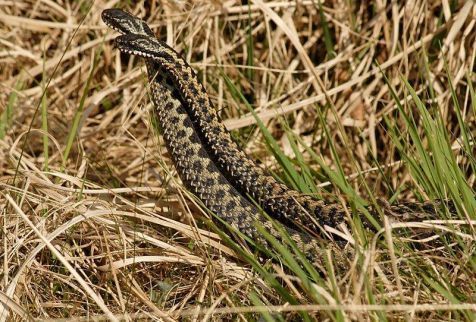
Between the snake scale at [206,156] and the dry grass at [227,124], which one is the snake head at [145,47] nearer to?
the snake scale at [206,156]

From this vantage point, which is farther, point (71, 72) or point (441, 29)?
point (71, 72)

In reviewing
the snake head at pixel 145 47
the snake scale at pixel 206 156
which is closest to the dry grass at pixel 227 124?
the snake scale at pixel 206 156

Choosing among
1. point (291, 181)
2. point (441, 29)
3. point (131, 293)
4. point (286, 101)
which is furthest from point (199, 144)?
point (441, 29)

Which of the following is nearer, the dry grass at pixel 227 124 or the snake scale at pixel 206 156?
the dry grass at pixel 227 124

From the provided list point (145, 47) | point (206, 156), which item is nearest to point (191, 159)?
point (206, 156)

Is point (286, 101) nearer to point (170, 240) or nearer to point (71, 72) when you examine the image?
point (71, 72)

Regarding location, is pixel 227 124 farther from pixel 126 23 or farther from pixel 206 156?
pixel 126 23
